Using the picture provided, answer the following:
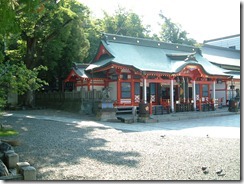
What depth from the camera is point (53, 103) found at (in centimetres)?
2612

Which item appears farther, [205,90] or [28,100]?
[28,100]

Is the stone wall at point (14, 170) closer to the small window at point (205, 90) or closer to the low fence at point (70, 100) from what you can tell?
the low fence at point (70, 100)

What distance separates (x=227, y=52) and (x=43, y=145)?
3342 cm

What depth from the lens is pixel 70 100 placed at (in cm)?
2323

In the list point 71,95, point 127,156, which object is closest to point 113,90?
point 71,95

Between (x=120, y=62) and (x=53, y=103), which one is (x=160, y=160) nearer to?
(x=120, y=62)

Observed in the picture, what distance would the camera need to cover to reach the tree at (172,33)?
39.3 m

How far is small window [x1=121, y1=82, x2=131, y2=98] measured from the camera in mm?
20094

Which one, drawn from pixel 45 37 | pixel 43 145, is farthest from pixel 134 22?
pixel 43 145

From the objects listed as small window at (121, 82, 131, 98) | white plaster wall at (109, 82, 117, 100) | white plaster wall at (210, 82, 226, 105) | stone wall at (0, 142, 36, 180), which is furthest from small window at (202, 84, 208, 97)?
stone wall at (0, 142, 36, 180)

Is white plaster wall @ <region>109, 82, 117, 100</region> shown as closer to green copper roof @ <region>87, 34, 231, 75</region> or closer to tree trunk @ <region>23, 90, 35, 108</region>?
green copper roof @ <region>87, 34, 231, 75</region>

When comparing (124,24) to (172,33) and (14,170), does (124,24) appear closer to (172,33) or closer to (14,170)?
(172,33)

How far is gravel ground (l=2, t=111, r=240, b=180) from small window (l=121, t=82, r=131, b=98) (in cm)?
870

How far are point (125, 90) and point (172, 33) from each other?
2255 cm
